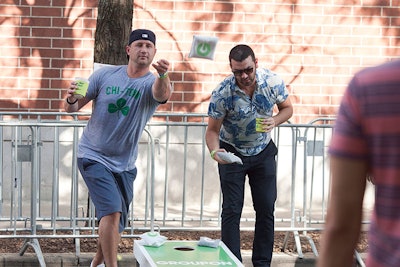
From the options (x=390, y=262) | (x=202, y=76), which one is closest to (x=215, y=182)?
(x=202, y=76)

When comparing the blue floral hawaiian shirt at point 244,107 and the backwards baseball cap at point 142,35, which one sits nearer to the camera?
the backwards baseball cap at point 142,35

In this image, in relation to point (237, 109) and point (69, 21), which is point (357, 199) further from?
point (69, 21)

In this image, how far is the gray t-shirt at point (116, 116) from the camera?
7191 millimetres

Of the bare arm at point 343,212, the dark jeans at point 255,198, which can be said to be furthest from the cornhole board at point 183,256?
the bare arm at point 343,212

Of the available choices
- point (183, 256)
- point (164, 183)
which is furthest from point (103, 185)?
point (164, 183)

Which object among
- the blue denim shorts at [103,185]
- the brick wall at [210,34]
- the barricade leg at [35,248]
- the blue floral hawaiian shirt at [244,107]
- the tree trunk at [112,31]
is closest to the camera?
the blue denim shorts at [103,185]

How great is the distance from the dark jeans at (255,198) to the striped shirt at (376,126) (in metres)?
5.07

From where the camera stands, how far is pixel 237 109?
24.4ft

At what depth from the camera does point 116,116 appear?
23.6ft

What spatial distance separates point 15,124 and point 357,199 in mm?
6132

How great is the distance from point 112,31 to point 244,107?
81.7 inches

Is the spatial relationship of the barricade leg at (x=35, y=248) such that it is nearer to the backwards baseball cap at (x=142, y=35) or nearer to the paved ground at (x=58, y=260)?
the paved ground at (x=58, y=260)

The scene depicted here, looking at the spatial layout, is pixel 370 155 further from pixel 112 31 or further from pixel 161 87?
pixel 112 31

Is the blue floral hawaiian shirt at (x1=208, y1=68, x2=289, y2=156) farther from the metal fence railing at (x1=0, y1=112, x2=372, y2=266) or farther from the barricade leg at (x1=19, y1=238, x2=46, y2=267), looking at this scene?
the barricade leg at (x1=19, y1=238, x2=46, y2=267)
